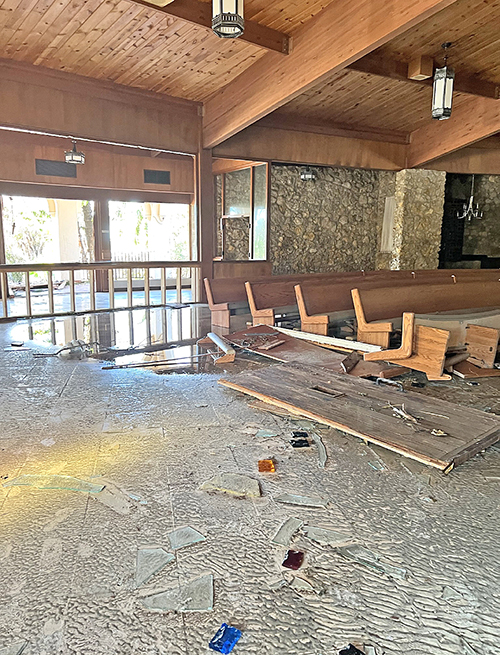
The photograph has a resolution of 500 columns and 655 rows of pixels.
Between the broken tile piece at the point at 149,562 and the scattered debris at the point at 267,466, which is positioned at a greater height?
the scattered debris at the point at 267,466

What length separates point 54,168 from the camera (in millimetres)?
10281

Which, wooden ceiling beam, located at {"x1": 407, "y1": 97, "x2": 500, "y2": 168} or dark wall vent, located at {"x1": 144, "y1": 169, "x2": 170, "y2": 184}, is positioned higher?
wooden ceiling beam, located at {"x1": 407, "y1": 97, "x2": 500, "y2": 168}

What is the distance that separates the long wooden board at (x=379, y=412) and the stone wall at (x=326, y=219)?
596cm

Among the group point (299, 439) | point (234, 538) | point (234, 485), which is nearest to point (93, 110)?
point (299, 439)

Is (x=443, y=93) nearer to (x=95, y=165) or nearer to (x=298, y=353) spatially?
(x=298, y=353)

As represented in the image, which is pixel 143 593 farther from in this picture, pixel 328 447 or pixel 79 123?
pixel 79 123

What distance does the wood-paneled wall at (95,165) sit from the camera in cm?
977

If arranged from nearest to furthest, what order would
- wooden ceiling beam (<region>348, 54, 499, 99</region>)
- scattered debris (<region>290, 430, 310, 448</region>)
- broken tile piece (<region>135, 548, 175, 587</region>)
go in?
broken tile piece (<region>135, 548, 175, 587</region>)
scattered debris (<region>290, 430, 310, 448</region>)
wooden ceiling beam (<region>348, 54, 499, 99</region>)

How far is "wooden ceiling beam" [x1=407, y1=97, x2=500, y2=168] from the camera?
26.4ft

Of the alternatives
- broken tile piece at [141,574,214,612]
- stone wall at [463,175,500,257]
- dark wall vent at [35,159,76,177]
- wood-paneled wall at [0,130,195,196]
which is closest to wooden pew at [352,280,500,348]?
broken tile piece at [141,574,214,612]

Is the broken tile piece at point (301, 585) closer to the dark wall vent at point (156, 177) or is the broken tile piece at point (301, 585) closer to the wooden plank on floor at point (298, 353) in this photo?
the wooden plank on floor at point (298, 353)

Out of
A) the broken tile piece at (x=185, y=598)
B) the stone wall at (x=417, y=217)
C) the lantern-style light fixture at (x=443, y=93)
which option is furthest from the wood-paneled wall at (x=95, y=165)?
the broken tile piece at (x=185, y=598)

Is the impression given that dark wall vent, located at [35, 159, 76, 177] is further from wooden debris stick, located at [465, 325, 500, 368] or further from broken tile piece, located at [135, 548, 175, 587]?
broken tile piece, located at [135, 548, 175, 587]

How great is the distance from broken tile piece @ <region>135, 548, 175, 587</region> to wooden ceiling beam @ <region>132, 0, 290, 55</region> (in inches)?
186
